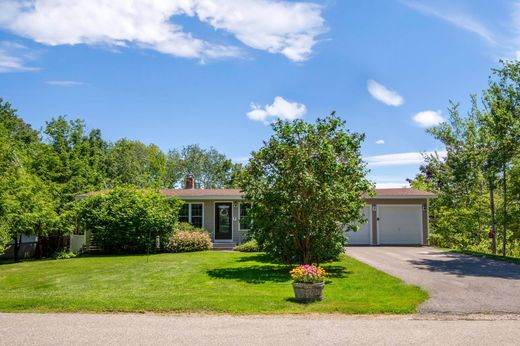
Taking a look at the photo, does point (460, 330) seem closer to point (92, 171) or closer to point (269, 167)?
point (269, 167)

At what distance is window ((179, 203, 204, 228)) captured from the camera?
22594 millimetres

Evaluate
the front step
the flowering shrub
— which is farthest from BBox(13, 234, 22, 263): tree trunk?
the flowering shrub

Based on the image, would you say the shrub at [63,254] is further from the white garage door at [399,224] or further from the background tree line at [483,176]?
the background tree line at [483,176]

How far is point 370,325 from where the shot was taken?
7.03 m

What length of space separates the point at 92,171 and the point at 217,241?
8457 millimetres

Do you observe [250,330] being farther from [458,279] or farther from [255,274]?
[458,279]

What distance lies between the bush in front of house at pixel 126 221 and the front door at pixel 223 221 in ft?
10.0

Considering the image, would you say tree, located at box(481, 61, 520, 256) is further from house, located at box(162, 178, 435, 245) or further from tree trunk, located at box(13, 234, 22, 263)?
tree trunk, located at box(13, 234, 22, 263)

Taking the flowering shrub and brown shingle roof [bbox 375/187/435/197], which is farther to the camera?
brown shingle roof [bbox 375/187/435/197]

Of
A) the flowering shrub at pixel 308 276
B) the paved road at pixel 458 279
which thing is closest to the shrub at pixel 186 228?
the paved road at pixel 458 279

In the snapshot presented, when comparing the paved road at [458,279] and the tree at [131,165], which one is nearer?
the paved road at [458,279]

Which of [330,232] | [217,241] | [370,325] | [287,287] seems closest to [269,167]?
[330,232]

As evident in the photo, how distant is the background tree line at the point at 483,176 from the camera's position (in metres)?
18.7

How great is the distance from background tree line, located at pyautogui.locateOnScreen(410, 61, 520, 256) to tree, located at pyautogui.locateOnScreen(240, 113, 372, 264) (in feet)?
27.8
